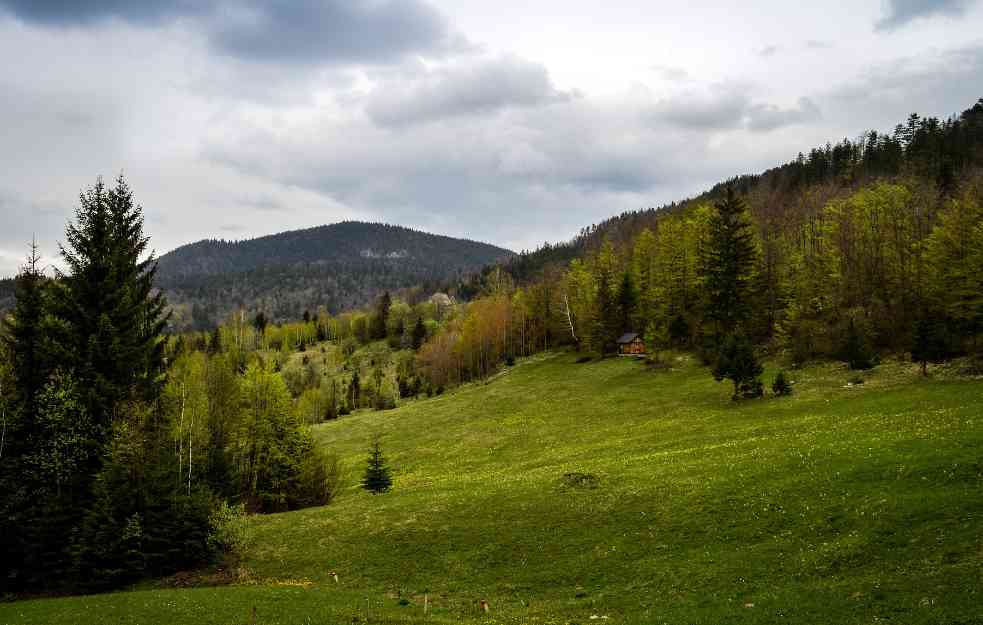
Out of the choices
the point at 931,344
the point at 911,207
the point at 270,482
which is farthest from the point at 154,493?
the point at 911,207

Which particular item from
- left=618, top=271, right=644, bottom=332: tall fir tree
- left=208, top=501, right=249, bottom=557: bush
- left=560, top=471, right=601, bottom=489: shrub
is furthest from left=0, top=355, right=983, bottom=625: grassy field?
left=618, top=271, right=644, bottom=332: tall fir tree

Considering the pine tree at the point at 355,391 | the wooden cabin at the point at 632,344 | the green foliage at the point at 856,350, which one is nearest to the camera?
the green foliage at the point at 856,350

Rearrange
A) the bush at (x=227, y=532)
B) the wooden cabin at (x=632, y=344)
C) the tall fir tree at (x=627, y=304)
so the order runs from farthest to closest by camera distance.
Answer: the tall fir tree at (x=627, y=304) < the wooden cabin at (x=632, y=344) < the bush at (x=227, y=532)

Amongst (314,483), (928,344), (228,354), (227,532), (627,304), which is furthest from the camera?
(627,304)

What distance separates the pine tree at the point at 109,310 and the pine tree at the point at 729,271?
238 ft

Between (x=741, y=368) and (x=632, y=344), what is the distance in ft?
145

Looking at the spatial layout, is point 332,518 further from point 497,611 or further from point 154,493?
point 497,611

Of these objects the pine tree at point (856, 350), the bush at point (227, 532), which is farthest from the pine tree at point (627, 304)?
the bush at point (227, 532)

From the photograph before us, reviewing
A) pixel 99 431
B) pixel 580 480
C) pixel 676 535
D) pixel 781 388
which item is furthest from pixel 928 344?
pixel 99 431

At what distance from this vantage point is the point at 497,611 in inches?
987

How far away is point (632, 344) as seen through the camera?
354 feet

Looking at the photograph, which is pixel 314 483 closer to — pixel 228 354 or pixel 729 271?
pixel 228 354

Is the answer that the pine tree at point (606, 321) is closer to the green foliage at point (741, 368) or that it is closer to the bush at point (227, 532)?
the green foliage at point (741, 368)

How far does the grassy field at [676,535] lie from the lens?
69.3ft
